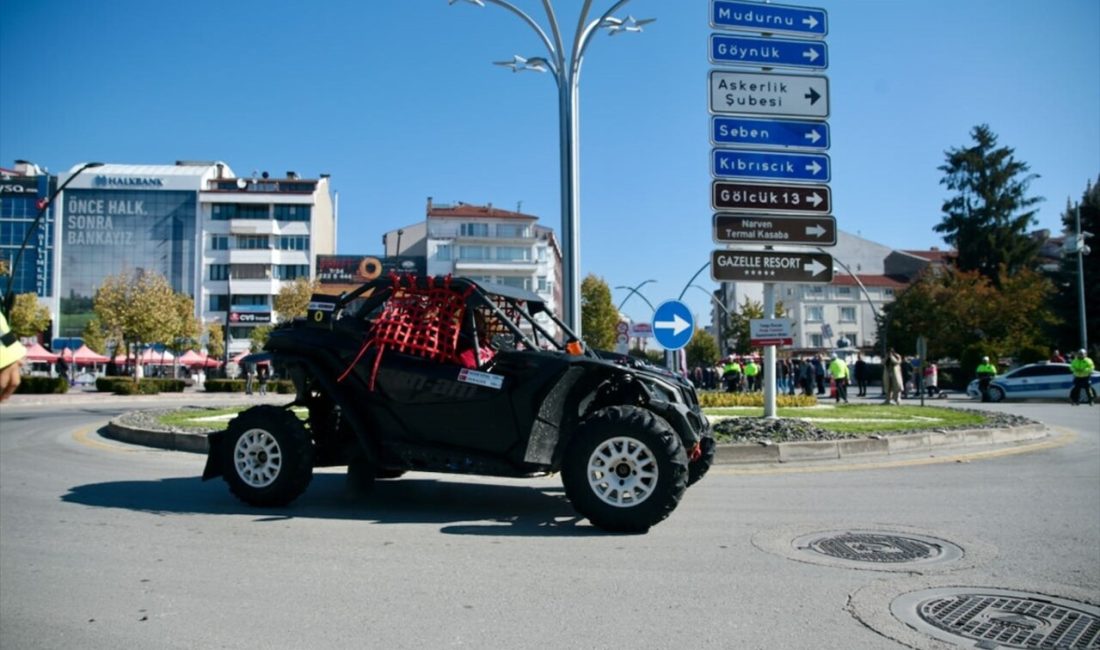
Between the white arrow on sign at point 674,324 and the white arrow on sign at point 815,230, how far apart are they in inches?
103

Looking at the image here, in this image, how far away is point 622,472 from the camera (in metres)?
6.09

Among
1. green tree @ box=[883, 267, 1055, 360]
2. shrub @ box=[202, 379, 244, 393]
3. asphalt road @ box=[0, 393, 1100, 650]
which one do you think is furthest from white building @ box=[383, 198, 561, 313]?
asphalt road @ box=[0, 393, 1100, 650]

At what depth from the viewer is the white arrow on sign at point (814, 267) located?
13.7 meters

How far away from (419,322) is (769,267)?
8.28m

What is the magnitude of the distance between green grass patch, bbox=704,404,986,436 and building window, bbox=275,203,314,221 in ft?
246

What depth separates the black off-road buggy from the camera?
6078 millimetres

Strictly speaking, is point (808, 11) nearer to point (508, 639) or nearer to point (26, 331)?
point (508, 639)

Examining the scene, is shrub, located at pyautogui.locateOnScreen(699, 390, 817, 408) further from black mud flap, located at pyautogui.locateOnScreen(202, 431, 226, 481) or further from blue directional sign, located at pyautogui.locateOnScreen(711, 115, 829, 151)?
black mud flap, located at pyautogui.locateOnScreen(202, 431, 226, 481)

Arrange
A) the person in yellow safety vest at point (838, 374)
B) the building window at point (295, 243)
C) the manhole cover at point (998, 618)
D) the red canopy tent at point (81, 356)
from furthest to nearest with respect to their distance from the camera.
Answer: the building window at point (295, 243), the red canopy tent at point (81, 356), the person in yellow safety vest at point (838, 374), the manhole cover at point (998, 618)

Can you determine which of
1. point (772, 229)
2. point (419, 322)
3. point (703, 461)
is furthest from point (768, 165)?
point (419, 322)

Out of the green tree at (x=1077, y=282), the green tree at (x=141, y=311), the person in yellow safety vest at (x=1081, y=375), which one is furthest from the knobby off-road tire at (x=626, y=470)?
the green tree at (x=141, y=311)

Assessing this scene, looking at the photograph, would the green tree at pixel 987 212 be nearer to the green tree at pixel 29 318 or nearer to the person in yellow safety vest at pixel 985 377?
the person in yellow safety vest at pixel 985 377

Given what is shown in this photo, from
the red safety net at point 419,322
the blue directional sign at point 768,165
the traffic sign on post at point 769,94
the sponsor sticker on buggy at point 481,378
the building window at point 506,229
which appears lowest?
the sponsor sticker on buggy at point 481,378

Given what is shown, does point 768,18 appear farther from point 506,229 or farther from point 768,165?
point 506,229
